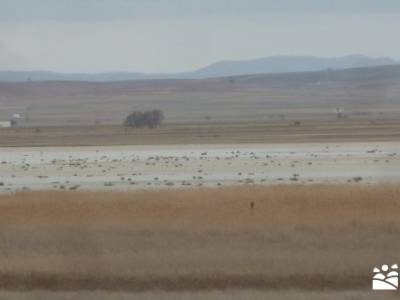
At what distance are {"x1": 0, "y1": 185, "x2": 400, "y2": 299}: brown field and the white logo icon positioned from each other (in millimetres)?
146

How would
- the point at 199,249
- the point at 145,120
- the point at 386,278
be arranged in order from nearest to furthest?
1. the point at 386,278
2. the point at 199,249
3. the point at 145,120

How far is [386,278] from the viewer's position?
587 inches

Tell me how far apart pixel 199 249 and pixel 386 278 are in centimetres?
372

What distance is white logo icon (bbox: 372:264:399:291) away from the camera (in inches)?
568

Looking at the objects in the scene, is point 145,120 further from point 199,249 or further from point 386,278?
point 386,278

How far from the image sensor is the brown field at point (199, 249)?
49.1 ft

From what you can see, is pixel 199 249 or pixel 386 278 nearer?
pixel 386 278

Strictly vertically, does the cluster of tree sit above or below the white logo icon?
above

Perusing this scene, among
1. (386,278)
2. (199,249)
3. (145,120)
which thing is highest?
(145,120)

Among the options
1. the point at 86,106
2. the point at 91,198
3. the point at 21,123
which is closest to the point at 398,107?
the point at 21,123

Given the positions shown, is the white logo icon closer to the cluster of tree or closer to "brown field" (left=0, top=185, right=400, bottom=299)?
"brown field" (left=0, top=185, right=400, bottom=299)

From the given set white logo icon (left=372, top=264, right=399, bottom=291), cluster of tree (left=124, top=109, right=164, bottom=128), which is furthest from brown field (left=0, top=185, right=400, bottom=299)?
cluster of tree (left=124, top=109, right=164, bottom=128)

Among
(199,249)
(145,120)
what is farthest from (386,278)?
(145,120)

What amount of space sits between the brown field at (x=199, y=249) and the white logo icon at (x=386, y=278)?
146 millimetres
